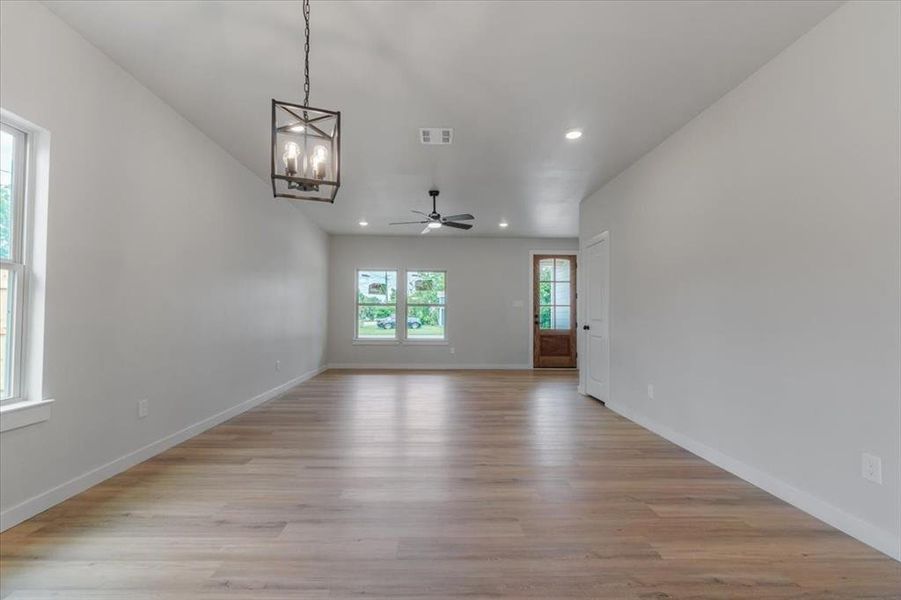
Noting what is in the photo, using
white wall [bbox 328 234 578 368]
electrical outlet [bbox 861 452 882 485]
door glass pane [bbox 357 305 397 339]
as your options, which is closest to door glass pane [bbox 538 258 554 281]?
white wall [bbox 328 234 578 368]

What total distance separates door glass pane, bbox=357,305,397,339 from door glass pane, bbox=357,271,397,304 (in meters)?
0.17

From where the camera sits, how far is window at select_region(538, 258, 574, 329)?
8.80m

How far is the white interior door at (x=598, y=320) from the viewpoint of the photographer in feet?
17.0

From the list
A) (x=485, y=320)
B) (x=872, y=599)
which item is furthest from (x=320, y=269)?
(x=872, y=599)

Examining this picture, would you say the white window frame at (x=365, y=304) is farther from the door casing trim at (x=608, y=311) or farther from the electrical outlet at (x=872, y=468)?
the electrical outlet at (x=872, y=468)

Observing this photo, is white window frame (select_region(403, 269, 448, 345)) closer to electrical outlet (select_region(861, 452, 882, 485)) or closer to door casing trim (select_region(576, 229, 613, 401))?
door casing trim (select_region(576, 229, 613, 401))

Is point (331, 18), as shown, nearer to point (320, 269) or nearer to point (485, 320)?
point (320, 269)

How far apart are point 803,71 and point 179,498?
443cm

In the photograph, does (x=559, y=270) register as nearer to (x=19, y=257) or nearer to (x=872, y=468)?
(x=872, y=468)

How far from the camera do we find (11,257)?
2223 mm


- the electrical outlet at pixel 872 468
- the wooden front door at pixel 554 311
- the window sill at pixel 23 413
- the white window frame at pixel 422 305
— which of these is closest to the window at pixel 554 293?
the wooden front door at pixel 554 311

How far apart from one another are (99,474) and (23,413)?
0.76 meters

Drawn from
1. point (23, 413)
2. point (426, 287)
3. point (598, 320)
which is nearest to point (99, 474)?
point (23, 413)

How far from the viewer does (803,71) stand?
244 cm
